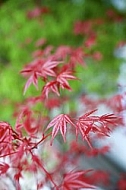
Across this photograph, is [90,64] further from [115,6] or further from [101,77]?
[115,6]

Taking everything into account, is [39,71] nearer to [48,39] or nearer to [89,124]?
[89,124]

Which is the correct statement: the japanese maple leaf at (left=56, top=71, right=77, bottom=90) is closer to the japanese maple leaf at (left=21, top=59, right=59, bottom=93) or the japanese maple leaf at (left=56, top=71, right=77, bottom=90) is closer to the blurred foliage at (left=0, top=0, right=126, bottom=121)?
the japanese maple leaf at (left=21, top=59, right=59, bottom=93)

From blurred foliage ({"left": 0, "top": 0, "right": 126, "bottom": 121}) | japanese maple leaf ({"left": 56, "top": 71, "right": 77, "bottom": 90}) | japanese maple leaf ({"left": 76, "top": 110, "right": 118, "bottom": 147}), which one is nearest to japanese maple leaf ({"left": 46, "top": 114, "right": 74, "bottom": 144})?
japanese maple leaf ({"left": 76, "top": 110, "right": 118, "bottom": 147})

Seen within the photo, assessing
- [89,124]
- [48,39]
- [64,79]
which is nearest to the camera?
[89,124]

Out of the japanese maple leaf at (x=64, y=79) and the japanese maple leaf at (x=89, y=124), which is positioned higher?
the japanese maple leaf at (x=64, y=79)

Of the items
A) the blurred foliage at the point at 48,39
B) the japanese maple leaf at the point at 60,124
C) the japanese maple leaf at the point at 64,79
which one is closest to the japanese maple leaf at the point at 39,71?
the japanese maple leaf at the point at 64,79

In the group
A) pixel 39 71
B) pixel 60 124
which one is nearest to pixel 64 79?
pixel 39 71

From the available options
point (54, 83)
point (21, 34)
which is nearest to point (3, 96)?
point (21, 34)

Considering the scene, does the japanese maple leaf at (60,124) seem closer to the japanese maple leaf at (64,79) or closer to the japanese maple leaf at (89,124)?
the japanese maple leaf at (89,124)
